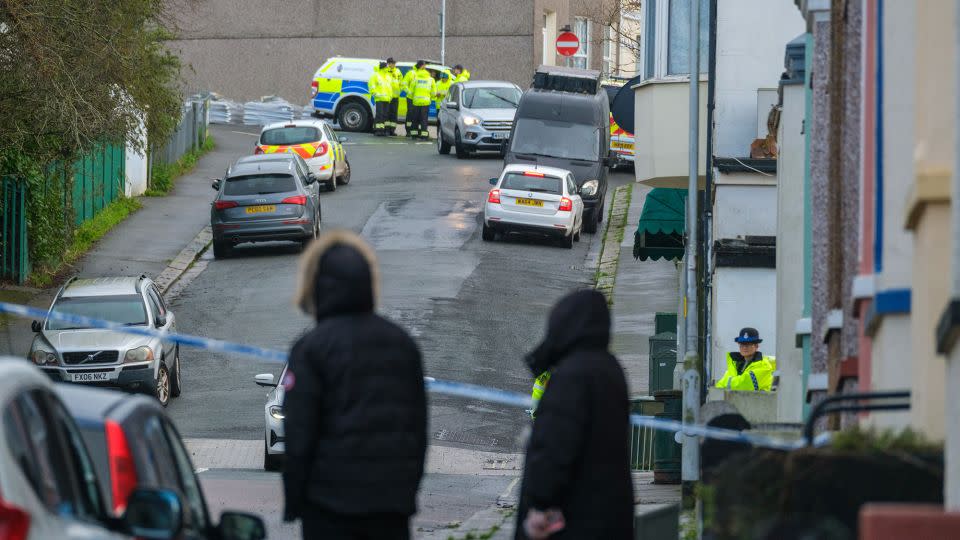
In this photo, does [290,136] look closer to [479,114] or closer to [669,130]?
[479,114]

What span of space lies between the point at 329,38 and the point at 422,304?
32.6 metres

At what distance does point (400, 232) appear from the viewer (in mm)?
35156

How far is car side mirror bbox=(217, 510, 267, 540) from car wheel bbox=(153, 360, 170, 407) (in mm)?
15556

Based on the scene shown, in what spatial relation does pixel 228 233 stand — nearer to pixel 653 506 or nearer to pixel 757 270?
pixel 757 270

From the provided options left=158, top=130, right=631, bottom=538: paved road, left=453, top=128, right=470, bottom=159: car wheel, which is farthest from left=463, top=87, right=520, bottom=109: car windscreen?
left=158, top=130, right=631, bottom=538: paved road

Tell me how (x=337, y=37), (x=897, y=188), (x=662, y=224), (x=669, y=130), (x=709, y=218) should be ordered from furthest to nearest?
(x=337, y=37) → (x=662, y=224) → (x=669, y=130) → (x=709, y=218) → (x=897, y=188)

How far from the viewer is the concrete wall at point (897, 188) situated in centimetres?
603

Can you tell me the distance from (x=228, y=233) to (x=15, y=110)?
713 cm

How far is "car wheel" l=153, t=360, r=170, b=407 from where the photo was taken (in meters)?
21.2

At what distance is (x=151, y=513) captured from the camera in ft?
16.8

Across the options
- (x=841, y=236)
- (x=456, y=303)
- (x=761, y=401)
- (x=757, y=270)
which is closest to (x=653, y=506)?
(x=761, y=401)

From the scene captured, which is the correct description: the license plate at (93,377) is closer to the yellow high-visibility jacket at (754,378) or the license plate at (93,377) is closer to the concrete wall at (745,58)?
the concrete wall at (745,58)

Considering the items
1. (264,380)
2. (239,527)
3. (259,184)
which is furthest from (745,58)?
(239,527)

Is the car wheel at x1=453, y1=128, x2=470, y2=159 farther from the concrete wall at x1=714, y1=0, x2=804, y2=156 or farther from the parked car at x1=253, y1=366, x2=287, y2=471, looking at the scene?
the parked car at x1=253, y1=366, x2=287, y2=471
